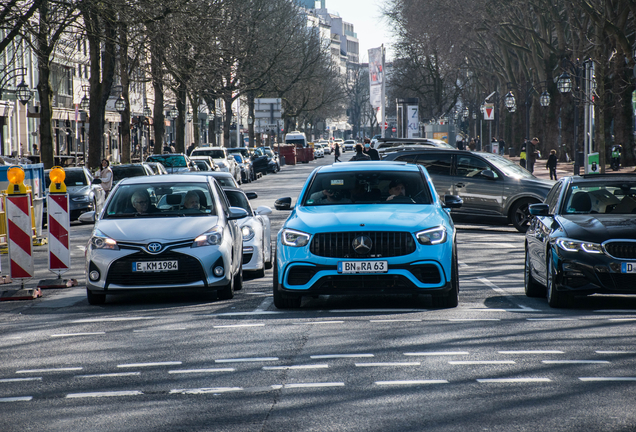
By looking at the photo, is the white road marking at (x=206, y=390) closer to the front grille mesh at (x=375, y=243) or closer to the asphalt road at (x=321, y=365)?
the asphalt road at (x=321, y=365)

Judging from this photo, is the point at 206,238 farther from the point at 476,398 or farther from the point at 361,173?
the point at 476,398

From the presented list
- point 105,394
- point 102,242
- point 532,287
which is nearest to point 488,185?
point 532,287

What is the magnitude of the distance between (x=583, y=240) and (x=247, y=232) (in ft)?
18.1

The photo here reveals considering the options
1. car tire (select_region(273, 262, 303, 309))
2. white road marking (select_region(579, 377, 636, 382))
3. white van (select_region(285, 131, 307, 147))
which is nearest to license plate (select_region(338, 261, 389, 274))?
car tire (select_region(273, 262, 303, 309))

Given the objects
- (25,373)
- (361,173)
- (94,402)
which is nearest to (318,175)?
(361,173)

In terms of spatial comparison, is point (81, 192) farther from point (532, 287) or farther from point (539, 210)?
point (539, 210)

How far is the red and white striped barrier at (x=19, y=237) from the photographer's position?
13484mm

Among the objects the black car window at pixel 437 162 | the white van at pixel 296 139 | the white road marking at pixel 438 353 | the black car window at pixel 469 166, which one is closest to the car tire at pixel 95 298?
the white road marking at pixel 438 353

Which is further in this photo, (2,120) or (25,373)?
(2,120)

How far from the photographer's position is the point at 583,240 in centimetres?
1049

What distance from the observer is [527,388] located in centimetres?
680

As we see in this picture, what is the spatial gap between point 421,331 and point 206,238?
3.37 m

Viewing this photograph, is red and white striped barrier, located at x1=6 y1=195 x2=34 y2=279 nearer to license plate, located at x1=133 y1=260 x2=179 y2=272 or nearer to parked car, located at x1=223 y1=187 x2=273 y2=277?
license plate, located at x1=133 y1=260 x2=179 y2=272

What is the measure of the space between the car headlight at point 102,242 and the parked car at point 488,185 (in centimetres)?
1275
